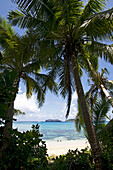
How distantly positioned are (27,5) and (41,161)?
397 centimetres

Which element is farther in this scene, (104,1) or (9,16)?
(9,16)

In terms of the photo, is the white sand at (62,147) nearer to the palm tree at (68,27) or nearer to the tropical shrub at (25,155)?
the palm tree at (68,27)

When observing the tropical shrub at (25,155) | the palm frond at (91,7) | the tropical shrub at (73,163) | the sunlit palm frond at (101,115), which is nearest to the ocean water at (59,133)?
the tropical shrub at (25,155)

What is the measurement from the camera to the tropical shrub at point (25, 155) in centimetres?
224

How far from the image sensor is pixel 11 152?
2469mm

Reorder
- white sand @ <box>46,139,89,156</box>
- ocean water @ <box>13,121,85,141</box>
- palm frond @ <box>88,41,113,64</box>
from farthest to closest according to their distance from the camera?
ocean water @ <box>13,121,85,141</box> → white sand @ <box>46,139,89,156</box> → palm frond @ <box>88,41,113,64</box>

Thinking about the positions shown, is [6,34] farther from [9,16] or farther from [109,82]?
[109,82]

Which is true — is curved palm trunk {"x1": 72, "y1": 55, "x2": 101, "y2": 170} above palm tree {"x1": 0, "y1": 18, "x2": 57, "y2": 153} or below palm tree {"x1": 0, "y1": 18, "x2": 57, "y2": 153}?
below

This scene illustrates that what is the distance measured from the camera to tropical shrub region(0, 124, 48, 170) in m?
2.24

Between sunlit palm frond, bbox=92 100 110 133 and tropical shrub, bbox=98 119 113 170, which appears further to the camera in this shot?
sunlit palm frond, bbox=92 100 110 133

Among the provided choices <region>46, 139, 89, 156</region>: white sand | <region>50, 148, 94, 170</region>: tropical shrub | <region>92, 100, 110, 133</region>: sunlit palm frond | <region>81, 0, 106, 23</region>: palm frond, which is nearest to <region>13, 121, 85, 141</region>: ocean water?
<region>50, 148, 94, 170</region>: tropical shrub

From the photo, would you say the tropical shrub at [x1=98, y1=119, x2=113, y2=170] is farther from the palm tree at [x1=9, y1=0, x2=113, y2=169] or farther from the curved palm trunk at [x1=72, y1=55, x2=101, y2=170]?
the palm tree at [x1=9, y1=0, x2=113, y2=169]

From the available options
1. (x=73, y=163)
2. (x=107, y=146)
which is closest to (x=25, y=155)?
(x=73, y=163)

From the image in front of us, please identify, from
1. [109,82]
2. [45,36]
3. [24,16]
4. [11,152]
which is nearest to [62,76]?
[45,36]
